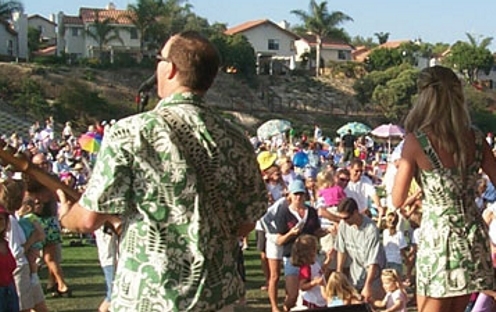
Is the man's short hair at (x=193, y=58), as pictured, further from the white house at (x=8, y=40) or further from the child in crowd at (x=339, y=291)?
the white house at (x=8, y=40)

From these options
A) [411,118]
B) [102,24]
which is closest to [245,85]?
[102,24]

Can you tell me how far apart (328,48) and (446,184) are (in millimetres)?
98957

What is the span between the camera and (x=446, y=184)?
413 centimetres

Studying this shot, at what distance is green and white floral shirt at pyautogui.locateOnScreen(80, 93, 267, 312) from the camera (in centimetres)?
294

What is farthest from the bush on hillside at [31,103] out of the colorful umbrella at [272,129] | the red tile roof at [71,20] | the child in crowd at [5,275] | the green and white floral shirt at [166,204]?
the green and white floral shirt at [166,204]

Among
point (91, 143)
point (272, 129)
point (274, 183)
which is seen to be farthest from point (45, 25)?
point (274, 183)

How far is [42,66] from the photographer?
59219 mm

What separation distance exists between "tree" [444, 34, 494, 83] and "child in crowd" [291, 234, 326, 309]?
83607 millimetres

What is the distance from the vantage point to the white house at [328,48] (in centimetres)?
9812

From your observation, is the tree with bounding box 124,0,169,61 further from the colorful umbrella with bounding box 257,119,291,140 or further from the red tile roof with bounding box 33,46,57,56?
the colorful umbrella with bounding box 257,119,291,140

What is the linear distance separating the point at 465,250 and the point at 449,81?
0.84 metres

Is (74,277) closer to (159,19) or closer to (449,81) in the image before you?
(449,81)

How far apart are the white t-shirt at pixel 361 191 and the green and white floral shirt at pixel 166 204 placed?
9075 mm

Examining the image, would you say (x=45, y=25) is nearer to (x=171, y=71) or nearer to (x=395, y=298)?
(x=395, y=298)
